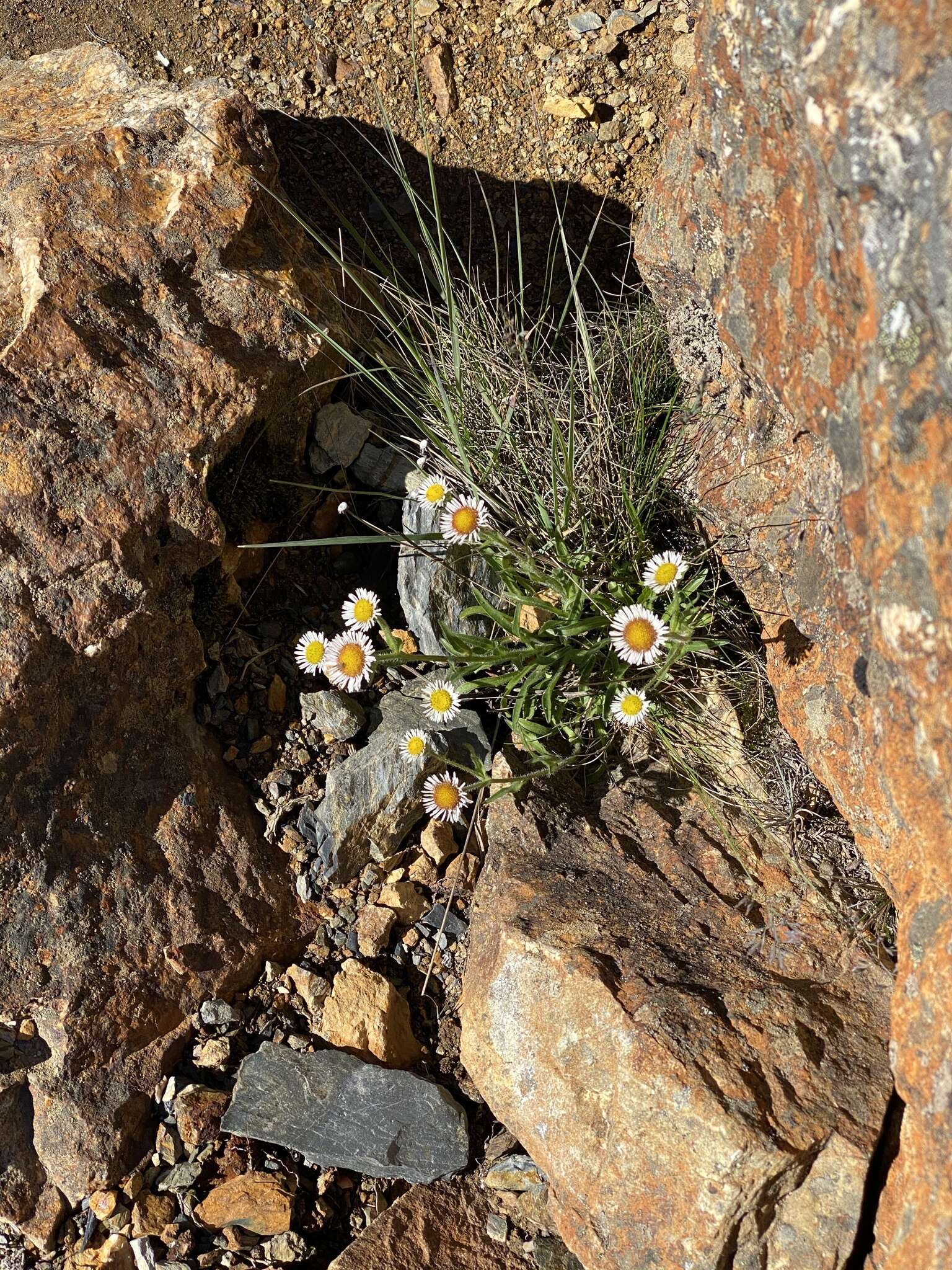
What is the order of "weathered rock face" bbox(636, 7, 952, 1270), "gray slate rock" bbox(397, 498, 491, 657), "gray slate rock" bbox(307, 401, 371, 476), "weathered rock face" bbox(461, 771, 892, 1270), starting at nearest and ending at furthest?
"weathered rock face" bbox(636, 7, 952, 1270), "weathered rock face" bbox(461, 771, 892, 1270), "gray slate rock" bbox(397, 498, 491, 657), "gray slate rock" bbox(307, 401, 371, 476)

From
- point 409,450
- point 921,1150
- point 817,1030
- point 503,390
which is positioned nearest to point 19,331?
point 409,450

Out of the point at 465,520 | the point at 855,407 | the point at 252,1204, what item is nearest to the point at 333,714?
the point at 465,520

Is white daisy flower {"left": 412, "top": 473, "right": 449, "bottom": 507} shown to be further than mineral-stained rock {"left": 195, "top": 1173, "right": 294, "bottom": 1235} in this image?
Yes

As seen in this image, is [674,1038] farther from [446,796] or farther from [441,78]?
[441,78]

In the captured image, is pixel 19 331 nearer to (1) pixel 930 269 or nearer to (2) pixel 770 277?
(2) pixel 770 277

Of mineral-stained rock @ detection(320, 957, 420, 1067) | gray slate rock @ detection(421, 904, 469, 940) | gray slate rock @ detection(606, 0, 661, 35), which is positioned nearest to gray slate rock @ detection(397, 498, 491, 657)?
gray slate rock @ detection(421, 904, 469, 940)

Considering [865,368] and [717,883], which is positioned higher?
[865,368]

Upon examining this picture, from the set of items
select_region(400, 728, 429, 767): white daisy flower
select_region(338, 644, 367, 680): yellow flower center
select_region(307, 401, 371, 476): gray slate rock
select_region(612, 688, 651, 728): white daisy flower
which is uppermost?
select_region(307, 401, 371, 476): gray slate rock

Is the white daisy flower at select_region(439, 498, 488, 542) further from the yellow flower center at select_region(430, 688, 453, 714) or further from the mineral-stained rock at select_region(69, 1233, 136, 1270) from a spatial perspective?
the mineral-stained rock at select_region(69, 1233, 136, 1270)
